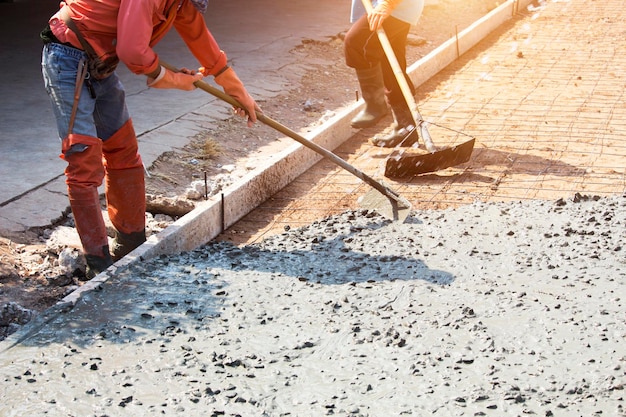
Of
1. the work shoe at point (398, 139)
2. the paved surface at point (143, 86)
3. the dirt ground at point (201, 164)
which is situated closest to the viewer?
the dirt ground at point (201, 164)

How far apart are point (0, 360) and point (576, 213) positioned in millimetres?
3125

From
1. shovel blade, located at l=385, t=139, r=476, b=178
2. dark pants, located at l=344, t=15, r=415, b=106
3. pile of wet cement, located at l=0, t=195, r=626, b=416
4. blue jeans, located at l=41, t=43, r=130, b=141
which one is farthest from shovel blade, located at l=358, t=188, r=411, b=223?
blue jeans, located at l=41, t=43, r=130, b=141

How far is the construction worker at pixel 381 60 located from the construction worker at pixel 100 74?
86.1 inches

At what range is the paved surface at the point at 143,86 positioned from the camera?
5172 millimetres

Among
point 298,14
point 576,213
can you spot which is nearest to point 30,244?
point 576,213

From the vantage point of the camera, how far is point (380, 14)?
603 cm

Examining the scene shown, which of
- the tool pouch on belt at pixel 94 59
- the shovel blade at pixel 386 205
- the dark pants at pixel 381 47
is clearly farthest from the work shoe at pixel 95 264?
the dark pants at pixel 381 47

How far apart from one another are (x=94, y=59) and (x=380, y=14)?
2.64m

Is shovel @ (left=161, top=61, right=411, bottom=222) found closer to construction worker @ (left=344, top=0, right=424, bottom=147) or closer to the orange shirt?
the orange shirt

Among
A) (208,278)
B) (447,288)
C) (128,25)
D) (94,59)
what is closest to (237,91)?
(94,59)

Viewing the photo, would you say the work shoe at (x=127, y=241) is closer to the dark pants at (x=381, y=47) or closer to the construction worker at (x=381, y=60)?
the construction worker at (x=381, y=60)

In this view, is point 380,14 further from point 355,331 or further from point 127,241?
point 355,331

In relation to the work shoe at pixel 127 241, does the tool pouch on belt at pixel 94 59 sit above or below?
above

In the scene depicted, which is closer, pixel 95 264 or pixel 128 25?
pixel 128 25
